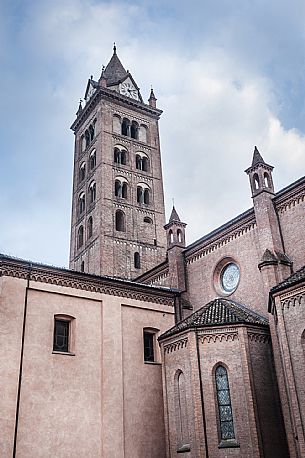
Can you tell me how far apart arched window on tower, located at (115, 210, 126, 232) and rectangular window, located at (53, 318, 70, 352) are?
17063mm

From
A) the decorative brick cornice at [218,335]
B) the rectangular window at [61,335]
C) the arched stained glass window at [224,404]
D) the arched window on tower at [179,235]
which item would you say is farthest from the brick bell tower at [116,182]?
the arched stained glass window at [224,404]

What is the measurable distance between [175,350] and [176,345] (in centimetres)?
24

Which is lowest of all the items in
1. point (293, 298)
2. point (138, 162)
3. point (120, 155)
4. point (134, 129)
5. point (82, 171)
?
point (293, 298)

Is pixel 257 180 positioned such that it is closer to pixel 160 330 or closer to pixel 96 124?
pixel 160 330

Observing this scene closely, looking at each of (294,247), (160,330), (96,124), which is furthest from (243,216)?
(96,124)

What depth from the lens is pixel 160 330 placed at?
972 inches

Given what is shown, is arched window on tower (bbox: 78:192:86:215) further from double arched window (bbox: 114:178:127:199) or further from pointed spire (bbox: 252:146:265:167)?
pointed spire (bbox: 252:146:265:167)

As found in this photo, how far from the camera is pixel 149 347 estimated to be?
24.2m

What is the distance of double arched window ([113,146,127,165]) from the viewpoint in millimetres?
41472

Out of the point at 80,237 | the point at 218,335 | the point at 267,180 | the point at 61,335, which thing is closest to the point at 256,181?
the point at 267,180

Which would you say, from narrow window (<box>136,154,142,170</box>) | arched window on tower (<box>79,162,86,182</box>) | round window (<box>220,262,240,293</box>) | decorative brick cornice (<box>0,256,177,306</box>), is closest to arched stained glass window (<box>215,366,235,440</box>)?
round window (<box>220,262,240,293</box>)

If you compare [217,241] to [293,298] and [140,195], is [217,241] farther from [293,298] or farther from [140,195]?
[140,195]

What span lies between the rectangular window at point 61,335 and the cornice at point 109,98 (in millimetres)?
26364

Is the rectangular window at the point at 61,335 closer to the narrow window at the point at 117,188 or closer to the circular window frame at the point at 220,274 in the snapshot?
the circular window frame at the point at 220,274
